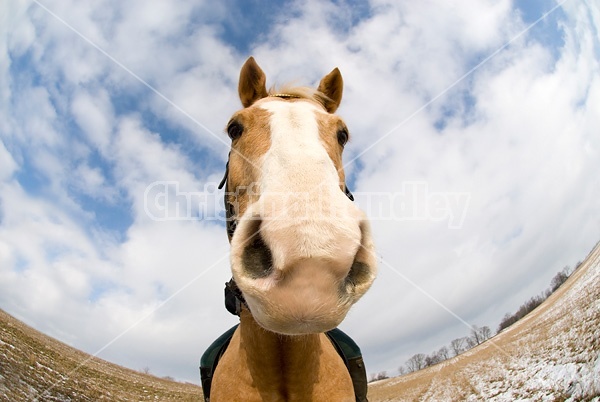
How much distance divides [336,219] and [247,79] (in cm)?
376

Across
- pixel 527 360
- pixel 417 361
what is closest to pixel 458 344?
pixel 417 361

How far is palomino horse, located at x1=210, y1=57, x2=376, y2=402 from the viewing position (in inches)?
63.3

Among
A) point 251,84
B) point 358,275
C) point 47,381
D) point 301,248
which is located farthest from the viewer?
point 47,381

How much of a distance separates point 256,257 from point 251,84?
3.63 m

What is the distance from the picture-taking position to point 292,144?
94.3 inches

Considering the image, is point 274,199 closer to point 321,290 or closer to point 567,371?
point 321,290

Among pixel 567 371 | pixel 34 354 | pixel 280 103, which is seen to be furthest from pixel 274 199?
pixel 34 354

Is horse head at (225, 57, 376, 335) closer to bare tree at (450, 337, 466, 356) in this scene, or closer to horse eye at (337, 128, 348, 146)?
horse eye at (337, 128, 348, 146)

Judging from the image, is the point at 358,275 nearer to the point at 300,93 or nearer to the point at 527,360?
the point at 300,93

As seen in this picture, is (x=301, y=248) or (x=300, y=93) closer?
(x=301, y=248)

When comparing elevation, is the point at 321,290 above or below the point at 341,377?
above

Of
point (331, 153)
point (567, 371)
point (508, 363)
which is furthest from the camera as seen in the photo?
point (508, 363)

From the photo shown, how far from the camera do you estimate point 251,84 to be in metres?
4.74

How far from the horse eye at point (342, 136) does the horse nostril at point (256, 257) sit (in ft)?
6.30
